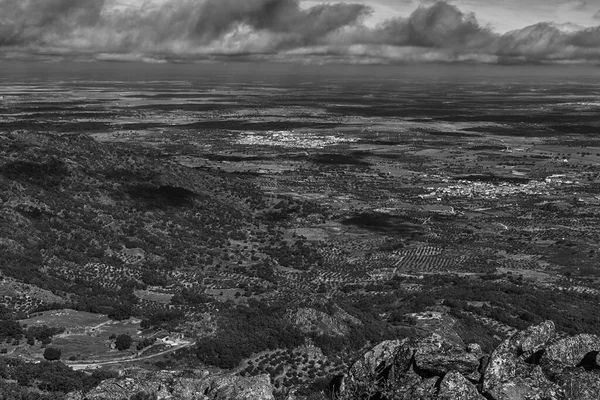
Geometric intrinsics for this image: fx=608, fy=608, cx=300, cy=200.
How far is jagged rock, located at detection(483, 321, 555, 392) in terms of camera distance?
59.0 ft

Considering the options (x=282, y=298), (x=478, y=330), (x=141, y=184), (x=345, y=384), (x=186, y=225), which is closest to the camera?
(x=345, y=384)

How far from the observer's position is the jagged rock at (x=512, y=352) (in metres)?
18.0

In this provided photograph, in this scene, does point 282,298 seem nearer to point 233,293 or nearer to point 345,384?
point 233,293

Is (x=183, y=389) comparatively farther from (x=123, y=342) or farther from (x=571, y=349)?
(x=123, y=342)

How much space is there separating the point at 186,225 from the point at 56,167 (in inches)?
793

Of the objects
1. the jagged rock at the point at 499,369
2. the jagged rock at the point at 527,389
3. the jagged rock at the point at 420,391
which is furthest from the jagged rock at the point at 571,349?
the jagged rock at the point at 420,391

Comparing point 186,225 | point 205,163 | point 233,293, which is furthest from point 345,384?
point 205,163

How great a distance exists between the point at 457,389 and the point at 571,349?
203 inches

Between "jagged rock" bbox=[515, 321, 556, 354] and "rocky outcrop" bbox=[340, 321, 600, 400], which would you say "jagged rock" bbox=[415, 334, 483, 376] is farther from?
"jagged rock" bbox=[515, 321, 556, 354]

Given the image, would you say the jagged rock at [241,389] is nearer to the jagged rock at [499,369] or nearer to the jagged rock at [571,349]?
the jagged rock at [499,369]

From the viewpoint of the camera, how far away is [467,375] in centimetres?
1914

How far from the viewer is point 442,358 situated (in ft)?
65.6

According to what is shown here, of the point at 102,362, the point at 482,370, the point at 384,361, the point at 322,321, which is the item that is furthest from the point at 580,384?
the point at 102,362

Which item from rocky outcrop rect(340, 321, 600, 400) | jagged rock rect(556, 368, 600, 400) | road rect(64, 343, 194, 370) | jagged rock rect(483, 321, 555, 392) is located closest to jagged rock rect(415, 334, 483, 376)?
rocky outcrop rect(340, 321, 600, 400)
